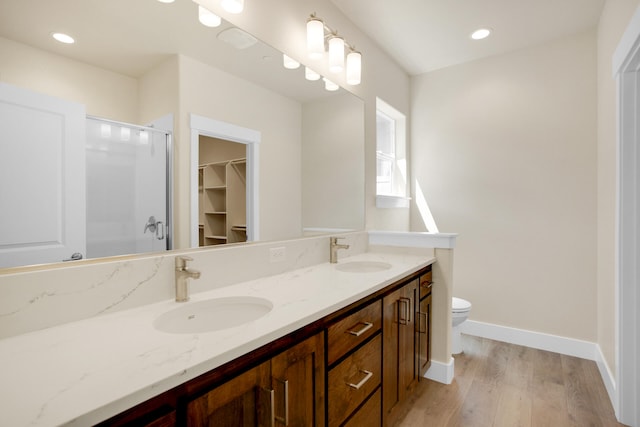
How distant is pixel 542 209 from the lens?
2793 mm

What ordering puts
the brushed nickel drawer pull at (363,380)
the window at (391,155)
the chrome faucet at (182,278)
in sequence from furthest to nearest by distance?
the window at (391,155)
the brushed nickel drawer pull at (363,380)
the chrome faucet at (182,278)

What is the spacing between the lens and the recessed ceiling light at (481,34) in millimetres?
2598

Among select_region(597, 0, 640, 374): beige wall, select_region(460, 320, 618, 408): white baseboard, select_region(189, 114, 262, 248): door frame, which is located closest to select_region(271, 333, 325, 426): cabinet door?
select_region(189, 114, 262, 248): door frame

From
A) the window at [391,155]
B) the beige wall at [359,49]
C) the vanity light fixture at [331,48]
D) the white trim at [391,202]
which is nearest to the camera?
the beige wall at [359,49]

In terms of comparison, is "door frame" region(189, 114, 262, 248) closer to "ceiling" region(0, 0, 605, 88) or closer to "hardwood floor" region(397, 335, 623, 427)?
"ceiling" region(0, 0, 605, 88)

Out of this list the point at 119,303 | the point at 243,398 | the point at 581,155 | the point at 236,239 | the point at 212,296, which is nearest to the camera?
the point at 243,398

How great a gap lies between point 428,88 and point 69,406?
3.58 metres

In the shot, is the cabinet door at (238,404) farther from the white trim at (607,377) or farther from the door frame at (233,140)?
the white trim at (607,377)

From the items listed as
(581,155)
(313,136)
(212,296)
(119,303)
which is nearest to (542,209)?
(581,155)

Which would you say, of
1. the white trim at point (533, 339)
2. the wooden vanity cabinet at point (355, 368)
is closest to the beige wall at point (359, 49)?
the white trim at point (533, 339)

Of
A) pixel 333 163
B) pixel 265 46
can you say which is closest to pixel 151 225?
pixel 265 46

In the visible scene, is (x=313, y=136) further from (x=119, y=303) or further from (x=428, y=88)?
(x=428, y=88)

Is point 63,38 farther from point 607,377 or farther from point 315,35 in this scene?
point 607,377

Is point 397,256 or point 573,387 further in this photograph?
point 397,256
